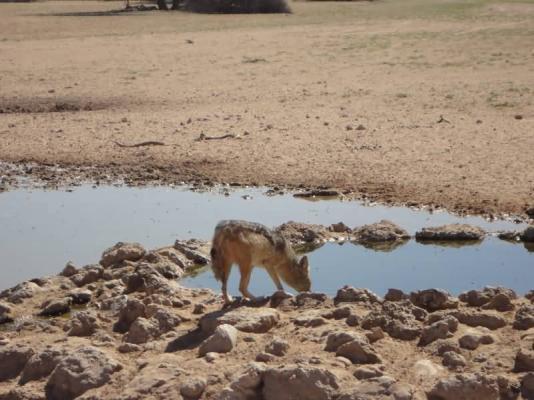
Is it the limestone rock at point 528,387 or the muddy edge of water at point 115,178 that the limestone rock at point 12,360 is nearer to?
the limestone rock at point 528,387

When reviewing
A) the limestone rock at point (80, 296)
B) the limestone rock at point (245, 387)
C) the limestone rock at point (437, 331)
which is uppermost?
the limestone rock at point (437, 331)

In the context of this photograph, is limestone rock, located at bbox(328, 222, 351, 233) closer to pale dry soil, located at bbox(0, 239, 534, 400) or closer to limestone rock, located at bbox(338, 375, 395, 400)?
pale dry soil, located at bbox(0, 239, 534, 400)

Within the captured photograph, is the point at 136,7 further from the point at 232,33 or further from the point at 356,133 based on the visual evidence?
the point at 356,133

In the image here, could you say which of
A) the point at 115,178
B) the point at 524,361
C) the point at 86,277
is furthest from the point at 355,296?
the point at 115,178

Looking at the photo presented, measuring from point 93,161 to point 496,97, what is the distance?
718 centimetres

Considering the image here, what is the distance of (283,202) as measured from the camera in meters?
13.9

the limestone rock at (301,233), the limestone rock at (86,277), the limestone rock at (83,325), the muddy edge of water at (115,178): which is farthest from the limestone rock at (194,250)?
the muddy edge of water at (115,178)

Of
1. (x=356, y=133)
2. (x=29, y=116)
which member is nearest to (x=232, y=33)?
(x=29, y=116)

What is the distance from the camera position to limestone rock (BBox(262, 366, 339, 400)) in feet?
23.6

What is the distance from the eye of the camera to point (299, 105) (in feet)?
65.9

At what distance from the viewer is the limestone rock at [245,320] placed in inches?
325

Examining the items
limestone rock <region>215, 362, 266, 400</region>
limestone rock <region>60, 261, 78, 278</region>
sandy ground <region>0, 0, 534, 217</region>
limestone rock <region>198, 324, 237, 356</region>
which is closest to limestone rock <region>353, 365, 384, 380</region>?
limestone rock <region>215, 362, 266, 400</region>

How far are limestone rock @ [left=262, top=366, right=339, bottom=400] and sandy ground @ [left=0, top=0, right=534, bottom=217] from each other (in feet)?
20.6

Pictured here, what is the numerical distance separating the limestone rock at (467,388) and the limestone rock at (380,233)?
479cm
